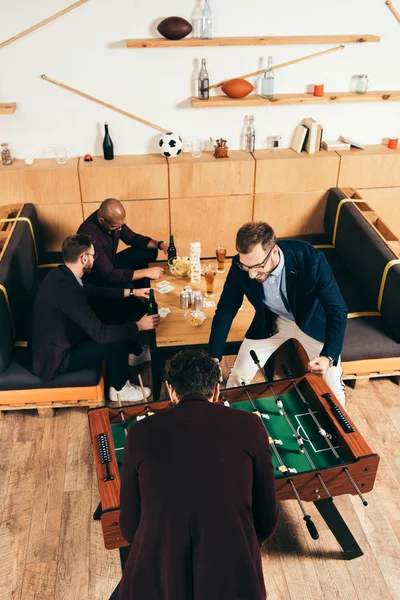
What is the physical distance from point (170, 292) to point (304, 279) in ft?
4.01

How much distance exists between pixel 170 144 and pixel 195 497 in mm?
3746

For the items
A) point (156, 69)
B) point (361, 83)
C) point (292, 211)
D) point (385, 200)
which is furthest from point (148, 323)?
point (361, 83)

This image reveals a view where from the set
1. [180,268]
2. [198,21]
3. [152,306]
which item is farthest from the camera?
[198,21]

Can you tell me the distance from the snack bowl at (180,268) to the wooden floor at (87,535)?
1.29 metres

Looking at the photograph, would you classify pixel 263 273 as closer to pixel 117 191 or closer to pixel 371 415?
pixel 371 415

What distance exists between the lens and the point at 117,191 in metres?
4.85

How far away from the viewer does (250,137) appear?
197 inches

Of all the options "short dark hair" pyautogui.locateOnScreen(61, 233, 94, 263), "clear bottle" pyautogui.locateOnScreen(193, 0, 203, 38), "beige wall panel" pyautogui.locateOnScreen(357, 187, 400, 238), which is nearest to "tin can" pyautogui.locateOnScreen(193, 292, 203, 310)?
"short dark hair" pyautogui.locateOnScreen(61, 233, 94, 263)

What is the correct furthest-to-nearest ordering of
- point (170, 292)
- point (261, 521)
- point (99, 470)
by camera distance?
point (170, 292) < point (99, 470) < point (261, 521)

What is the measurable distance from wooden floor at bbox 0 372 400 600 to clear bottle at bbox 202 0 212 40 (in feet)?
10.6

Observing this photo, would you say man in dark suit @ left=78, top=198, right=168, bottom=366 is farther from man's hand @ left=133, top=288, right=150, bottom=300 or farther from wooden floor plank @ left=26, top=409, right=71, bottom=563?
wooden floor plank @ left=26, top=409, right=71, bottom=563

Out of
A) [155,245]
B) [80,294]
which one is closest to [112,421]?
[80,294]

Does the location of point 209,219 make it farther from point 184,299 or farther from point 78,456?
point 78,456

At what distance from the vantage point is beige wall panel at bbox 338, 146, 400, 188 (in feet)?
16.3
